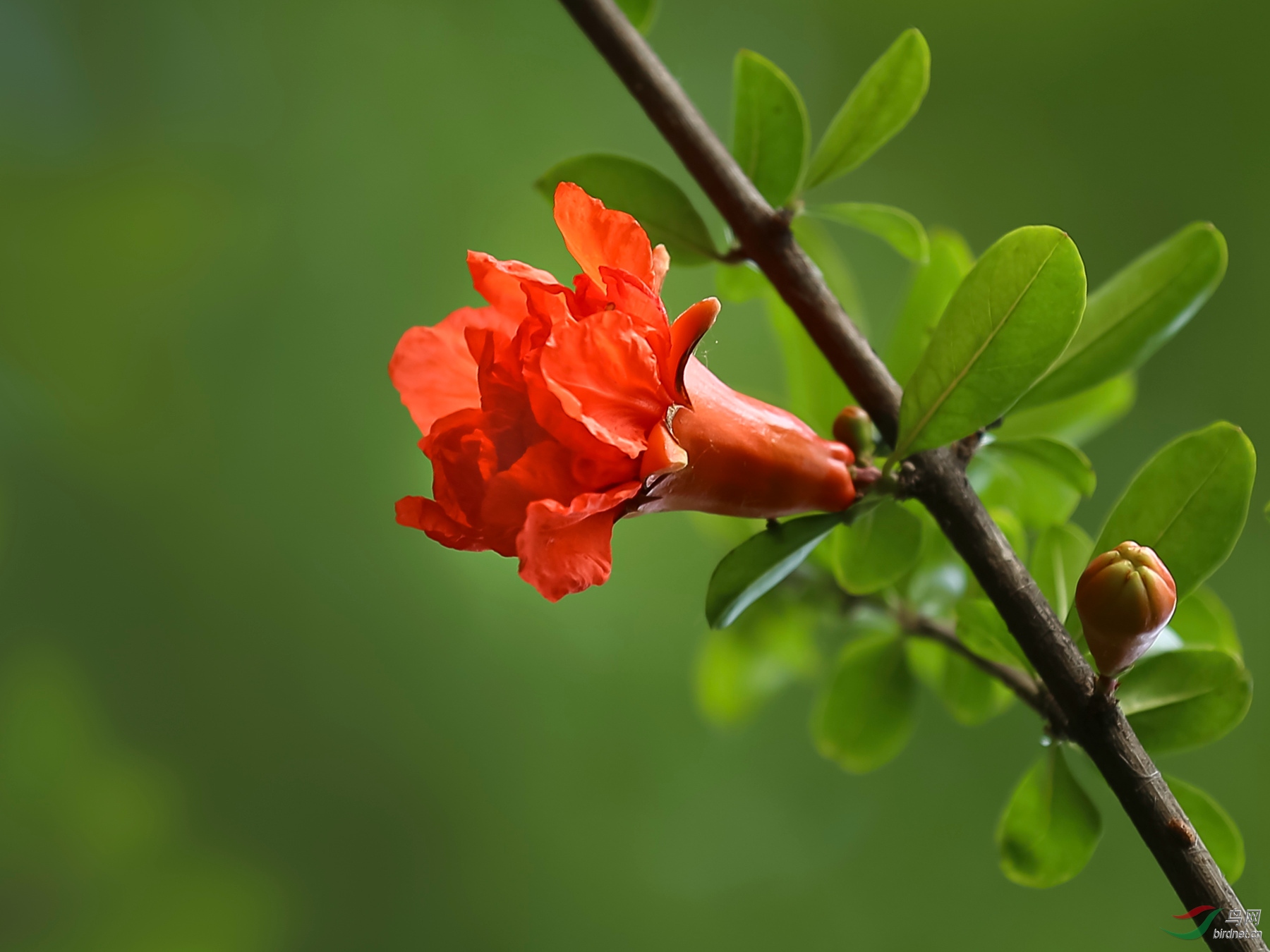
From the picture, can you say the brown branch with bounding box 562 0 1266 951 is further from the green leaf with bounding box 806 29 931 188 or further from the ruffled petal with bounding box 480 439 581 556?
the ruffled petal with bounding box 480 439 581 556

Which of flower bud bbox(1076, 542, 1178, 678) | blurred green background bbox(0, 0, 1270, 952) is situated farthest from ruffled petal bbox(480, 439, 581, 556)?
blurred green background bbox(0, 0, 1270, 952)

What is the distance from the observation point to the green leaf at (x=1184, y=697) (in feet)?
1.42

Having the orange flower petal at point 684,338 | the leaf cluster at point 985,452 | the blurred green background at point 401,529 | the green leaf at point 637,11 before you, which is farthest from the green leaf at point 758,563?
the blurred green background at point 401,529

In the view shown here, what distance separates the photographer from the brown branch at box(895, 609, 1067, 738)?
0.45 metres

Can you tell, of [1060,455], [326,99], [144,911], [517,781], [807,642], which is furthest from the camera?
[326,99]

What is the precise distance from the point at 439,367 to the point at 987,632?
0.33m

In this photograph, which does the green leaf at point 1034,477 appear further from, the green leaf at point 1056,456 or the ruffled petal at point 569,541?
the ruffled petal at point 569,541

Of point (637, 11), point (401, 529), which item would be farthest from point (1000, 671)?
point (401, 529)

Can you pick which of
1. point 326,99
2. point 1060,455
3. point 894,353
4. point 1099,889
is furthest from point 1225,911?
point 326,99

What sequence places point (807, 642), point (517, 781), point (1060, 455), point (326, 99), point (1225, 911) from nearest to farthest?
1. point (1225, 911)
2. point (1060, 455)
3. point (807, 642)
4. point (517, 781)
5. point (326, 99)

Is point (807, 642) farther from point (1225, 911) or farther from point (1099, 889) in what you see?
point (1099, 889)

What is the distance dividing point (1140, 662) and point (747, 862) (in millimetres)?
1211

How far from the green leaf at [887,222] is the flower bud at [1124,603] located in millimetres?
241

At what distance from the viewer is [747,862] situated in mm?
1509
